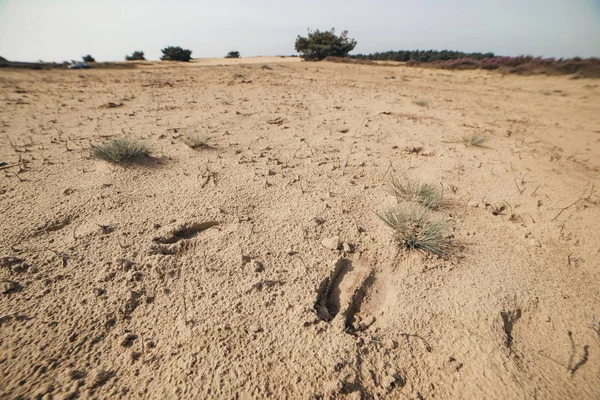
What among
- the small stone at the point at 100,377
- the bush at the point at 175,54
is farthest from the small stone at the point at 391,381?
the bush at the point at 175,54

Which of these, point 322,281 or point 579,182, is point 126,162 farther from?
point 579,182

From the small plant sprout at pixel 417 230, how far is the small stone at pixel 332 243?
1.22 ft

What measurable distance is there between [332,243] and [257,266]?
48cm

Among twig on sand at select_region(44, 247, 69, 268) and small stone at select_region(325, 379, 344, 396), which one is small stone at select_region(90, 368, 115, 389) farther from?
small stone at select_region(325, 379, 344, 396)

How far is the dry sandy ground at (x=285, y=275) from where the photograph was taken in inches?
41.8

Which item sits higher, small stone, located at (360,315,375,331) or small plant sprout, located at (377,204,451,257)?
small plant sprout, located at (377,204,451,257)

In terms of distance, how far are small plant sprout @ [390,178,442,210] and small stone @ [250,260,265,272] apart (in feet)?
4.08

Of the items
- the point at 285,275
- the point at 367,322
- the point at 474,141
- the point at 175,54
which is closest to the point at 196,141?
the point at 285,275

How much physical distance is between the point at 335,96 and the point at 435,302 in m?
5.02

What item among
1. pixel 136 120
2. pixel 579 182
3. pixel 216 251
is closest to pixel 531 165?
pixel 579 182

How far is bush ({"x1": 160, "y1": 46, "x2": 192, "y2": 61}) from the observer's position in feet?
64.2

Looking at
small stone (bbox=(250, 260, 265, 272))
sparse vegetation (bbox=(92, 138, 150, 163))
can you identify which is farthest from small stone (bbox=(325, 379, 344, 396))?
sparse vegetation (bbox=(92, 138, 150, 163))

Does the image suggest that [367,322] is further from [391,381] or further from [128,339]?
[128,339]

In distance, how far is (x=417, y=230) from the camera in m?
1.70
